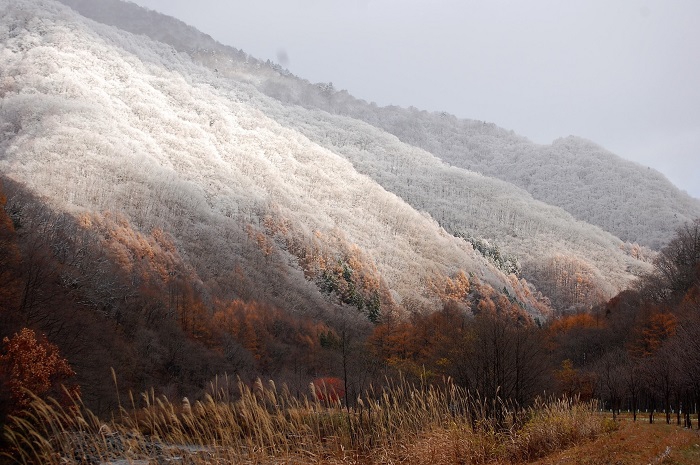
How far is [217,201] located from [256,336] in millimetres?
77891

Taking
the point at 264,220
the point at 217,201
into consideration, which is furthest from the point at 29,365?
A: the point at 217,201

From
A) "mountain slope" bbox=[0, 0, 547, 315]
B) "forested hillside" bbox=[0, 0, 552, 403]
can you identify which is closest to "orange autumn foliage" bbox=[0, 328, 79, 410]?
"forested hillside" bbox=[0, 0, 552, 403]

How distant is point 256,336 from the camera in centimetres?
7256

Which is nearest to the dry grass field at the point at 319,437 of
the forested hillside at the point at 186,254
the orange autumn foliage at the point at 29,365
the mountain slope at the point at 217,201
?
the forested hillside at the point at 186,254

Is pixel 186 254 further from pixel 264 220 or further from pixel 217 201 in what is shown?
pixel 217 201

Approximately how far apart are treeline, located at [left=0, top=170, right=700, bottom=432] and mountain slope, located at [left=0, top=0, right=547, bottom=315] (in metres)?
11.4

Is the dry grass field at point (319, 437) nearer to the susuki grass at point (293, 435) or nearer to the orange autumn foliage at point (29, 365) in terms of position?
the susuki grass at point (293, 435)

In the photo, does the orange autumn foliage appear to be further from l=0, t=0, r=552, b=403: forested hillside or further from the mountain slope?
the mountain slope

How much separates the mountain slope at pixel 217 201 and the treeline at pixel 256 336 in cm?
1140

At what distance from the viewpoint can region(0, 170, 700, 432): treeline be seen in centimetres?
2672

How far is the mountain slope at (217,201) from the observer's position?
4380 inches

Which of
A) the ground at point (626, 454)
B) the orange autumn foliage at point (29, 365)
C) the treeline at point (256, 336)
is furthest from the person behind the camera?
the treeline at point (256, 336)

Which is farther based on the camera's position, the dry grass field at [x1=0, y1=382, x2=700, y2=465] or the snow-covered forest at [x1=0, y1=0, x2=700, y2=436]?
the snow-covered forest at [x1=0, y1=0, x2=700, y2=436]

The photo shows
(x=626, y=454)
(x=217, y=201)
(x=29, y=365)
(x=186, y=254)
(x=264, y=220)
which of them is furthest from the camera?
(x=217, y=201)
